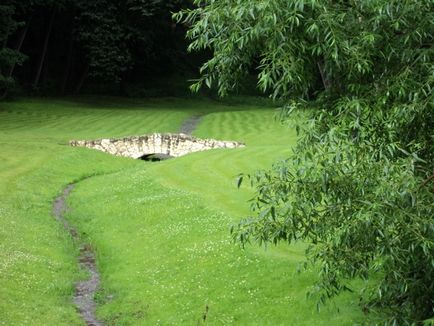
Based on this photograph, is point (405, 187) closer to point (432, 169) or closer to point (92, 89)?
point (432, 169)

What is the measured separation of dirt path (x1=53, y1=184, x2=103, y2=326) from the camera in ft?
62.5

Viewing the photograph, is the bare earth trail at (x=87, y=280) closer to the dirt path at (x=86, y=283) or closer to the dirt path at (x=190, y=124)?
the dirt path at (x=86, y=283)

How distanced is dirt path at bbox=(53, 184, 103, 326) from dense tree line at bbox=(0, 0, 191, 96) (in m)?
37.7

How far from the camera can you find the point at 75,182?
3941cm

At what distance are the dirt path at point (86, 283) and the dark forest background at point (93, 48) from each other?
36116mm

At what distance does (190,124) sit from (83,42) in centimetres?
2590

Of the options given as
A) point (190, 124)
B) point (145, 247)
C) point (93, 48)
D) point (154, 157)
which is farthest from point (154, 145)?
point (93, 48)

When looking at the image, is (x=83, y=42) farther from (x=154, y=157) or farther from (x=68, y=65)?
(x=154, y=157)

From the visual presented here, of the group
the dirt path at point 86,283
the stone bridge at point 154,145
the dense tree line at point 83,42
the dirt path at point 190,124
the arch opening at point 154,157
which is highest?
the dense tree line at point 83,42

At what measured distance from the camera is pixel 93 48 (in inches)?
2899

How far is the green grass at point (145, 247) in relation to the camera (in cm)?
1800

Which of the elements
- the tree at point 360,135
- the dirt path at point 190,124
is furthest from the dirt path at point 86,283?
the dirt path at point 190,124

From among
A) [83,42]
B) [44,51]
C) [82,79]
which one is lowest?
[82,79]

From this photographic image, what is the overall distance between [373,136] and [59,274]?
1407 centimetres
